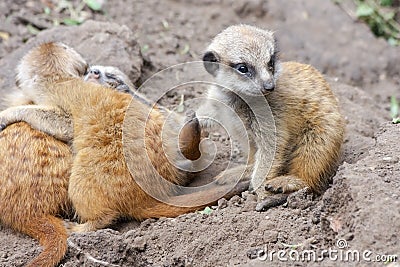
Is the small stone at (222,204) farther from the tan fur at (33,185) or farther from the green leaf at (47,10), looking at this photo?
the green leaf at (47,10)

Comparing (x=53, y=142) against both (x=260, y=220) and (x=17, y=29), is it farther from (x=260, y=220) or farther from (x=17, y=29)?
(x=17, y=29)

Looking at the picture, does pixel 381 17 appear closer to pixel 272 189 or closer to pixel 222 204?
pixel 272 189

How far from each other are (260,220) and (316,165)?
30.7 inches

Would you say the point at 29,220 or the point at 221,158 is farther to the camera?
the point at 221,158

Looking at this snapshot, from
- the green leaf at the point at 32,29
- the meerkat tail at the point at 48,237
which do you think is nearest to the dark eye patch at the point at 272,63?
the meerkat tail at the point at 48,237

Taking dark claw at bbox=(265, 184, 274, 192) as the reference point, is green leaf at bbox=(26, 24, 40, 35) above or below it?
above

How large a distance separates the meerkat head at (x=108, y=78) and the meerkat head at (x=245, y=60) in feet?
2.73

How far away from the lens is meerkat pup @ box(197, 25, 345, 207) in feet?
15.9

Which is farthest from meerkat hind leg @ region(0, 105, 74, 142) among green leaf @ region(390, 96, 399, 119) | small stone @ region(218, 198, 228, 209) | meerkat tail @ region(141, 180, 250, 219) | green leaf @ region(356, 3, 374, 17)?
green leaf @ region(356, 3, 374, 17)

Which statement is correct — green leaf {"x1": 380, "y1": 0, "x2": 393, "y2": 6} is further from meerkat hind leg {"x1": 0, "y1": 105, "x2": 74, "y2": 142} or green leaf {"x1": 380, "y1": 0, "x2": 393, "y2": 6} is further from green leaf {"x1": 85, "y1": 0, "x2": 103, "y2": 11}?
meerkat hind leg {"x1": 0, "y1": 105, "x2": 74, "y2": 142}

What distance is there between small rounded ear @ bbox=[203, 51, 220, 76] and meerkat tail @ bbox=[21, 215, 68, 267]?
1611 mm

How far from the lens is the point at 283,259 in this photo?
3.74m

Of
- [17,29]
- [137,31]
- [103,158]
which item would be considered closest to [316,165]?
[103,158]

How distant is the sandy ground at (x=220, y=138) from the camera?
389 cm
